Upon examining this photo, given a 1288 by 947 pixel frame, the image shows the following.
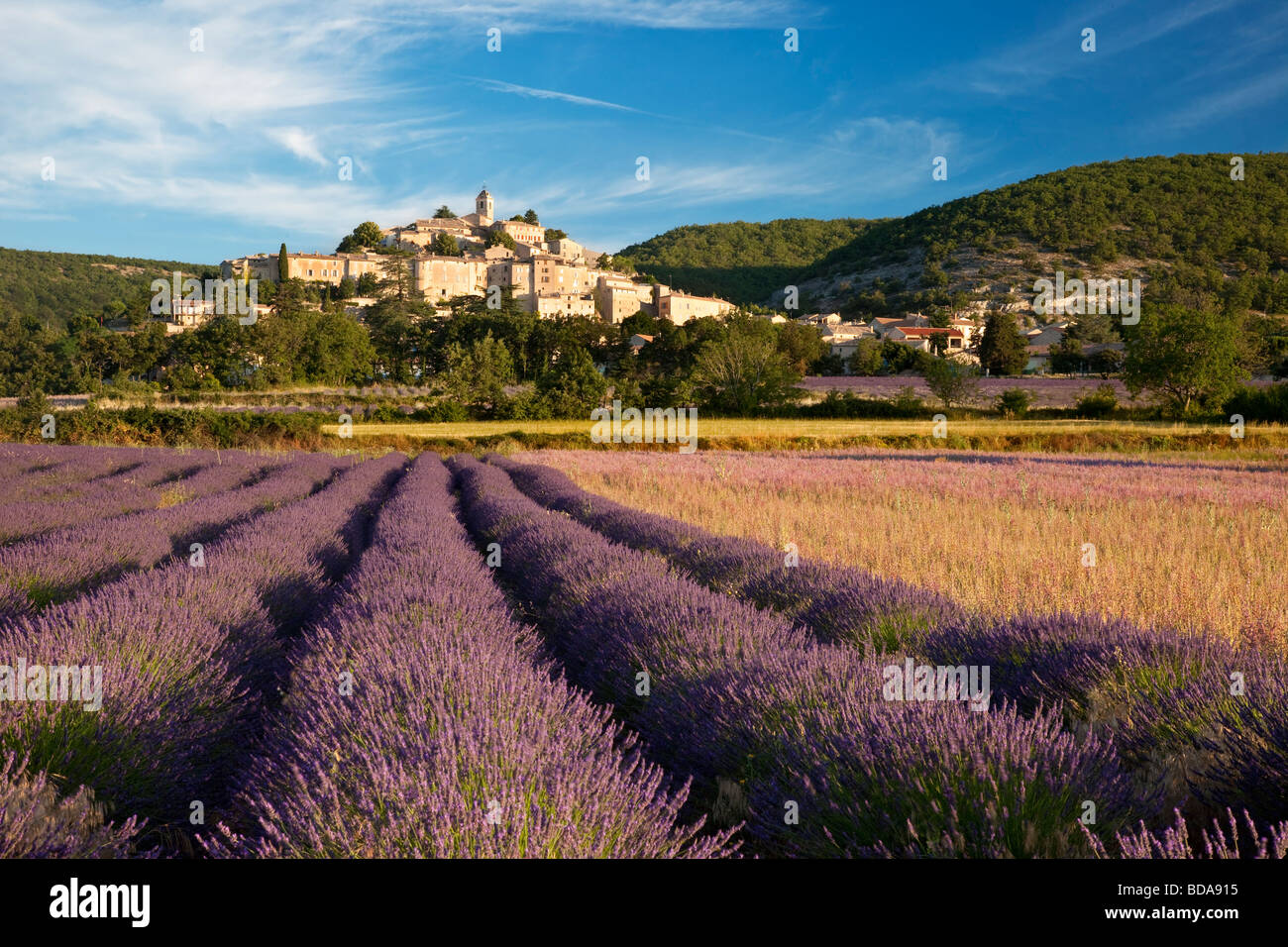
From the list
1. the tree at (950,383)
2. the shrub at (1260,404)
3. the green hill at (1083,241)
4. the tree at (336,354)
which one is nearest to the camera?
the shrub at (1260,404)

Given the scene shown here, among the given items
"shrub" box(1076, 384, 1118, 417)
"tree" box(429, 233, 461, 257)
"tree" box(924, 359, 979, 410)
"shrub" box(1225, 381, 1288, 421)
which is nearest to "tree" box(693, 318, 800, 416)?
"tree" box(924, 359, 979, 410)

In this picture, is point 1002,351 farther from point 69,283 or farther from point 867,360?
point 69,283

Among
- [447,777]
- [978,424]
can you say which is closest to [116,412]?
[447,777]

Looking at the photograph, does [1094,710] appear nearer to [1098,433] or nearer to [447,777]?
[447,777]

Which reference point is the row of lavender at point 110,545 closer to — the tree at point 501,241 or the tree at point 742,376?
the tree at point 742,376

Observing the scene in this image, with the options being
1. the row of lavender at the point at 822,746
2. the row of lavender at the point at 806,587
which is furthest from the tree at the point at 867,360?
the row of lavender at the point at 822,746

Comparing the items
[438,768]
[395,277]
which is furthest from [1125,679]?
[395,277]
